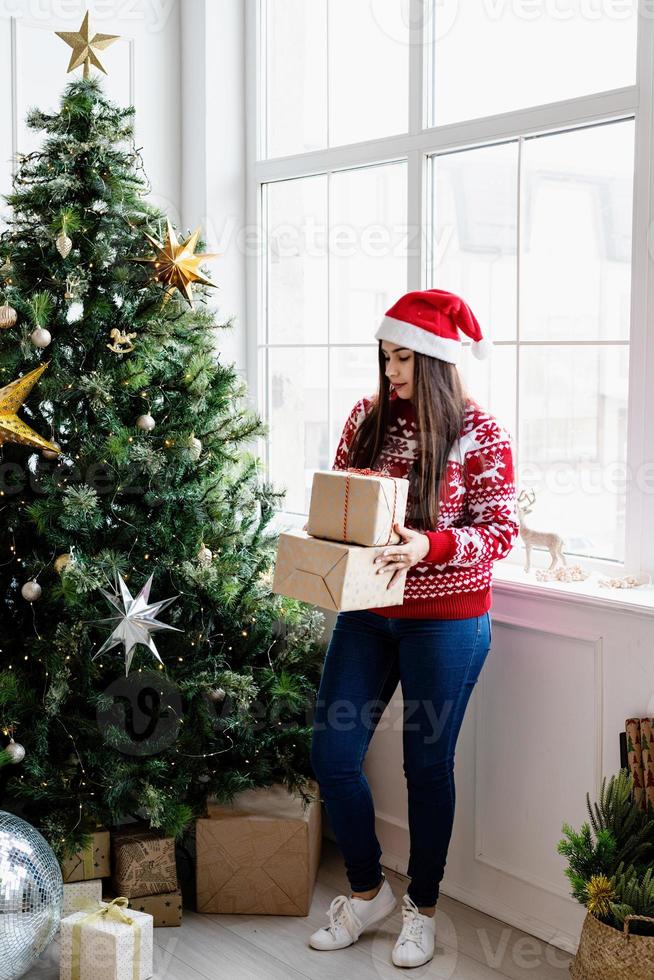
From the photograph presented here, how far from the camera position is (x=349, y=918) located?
2.38 meters

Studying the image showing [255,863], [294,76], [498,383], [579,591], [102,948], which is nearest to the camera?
[102,948]

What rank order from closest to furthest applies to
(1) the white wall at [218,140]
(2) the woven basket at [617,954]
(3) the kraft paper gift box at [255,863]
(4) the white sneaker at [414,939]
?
1. (2) the woven basket at [617,954]
2. (4) the white sneaker at [414,939]
3. (3) the kraft paper gift box at [255,863]
4. (1) the white wall at [218,140]

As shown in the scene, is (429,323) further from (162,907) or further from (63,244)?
(162,907)

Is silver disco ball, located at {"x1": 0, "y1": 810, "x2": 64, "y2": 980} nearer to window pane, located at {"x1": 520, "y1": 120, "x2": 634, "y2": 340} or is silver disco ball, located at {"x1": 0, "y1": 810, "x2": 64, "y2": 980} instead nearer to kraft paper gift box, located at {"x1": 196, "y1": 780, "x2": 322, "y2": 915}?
kraft paper gift box, located at {"x1": 196, "y1": 780, "x2": 322, "y2": 915}

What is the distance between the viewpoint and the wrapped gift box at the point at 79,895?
2.38 meters

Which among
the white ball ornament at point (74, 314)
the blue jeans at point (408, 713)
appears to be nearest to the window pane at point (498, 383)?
the blue jeans at point (408, 713)

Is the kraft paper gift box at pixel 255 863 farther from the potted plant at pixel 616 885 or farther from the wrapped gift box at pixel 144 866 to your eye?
the potted plant at pixel 616 885

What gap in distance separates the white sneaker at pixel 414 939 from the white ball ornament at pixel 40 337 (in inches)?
58.0

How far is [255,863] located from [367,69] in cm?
214

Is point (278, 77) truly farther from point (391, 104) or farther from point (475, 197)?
point (475, 197)

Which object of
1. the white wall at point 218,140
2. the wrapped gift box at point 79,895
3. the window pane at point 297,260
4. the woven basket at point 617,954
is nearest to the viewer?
the woven basket at point 617,954

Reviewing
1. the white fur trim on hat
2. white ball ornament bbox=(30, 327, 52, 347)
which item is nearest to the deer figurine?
the white fur trim on hat

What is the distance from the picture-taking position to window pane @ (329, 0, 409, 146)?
9.37 feet

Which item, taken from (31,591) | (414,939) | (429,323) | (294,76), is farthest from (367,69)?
(414,939)
